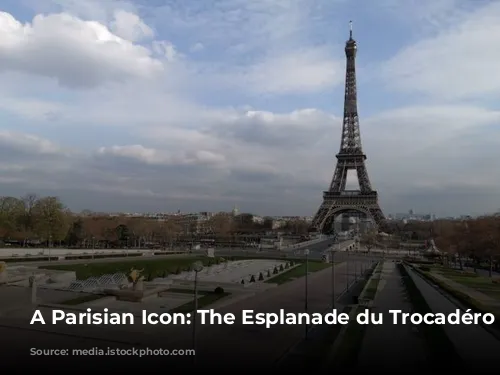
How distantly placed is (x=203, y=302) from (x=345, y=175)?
7628cm

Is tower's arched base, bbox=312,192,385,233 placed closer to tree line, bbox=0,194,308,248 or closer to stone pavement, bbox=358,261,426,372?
tree line, bbox=0,194,308,248

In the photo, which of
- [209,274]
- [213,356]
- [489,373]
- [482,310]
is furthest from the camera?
[209,274]

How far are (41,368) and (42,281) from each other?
1721 centimetres

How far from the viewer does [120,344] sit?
12.8 m

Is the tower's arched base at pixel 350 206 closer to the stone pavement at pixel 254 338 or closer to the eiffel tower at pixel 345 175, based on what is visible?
the eiffel tower at pixel 345 175

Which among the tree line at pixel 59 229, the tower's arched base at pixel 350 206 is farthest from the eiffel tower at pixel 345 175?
the tree line at pixel 59 229

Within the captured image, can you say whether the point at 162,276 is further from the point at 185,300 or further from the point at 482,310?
the point at 482,310

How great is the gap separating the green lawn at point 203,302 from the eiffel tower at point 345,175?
68.7m

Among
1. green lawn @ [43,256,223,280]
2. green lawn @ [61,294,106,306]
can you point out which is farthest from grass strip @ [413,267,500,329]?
green lawn @ [43,256,223,280]

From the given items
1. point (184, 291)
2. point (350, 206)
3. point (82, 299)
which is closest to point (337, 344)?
point (82, 299)

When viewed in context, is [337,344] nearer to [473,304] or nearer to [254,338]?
[254,338]

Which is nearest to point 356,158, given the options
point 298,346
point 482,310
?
point 482,310

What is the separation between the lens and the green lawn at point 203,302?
754 inches

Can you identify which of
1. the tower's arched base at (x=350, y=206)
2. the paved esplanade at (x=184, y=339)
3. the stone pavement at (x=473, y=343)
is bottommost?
the stone pavement at (x=473, y=343)
